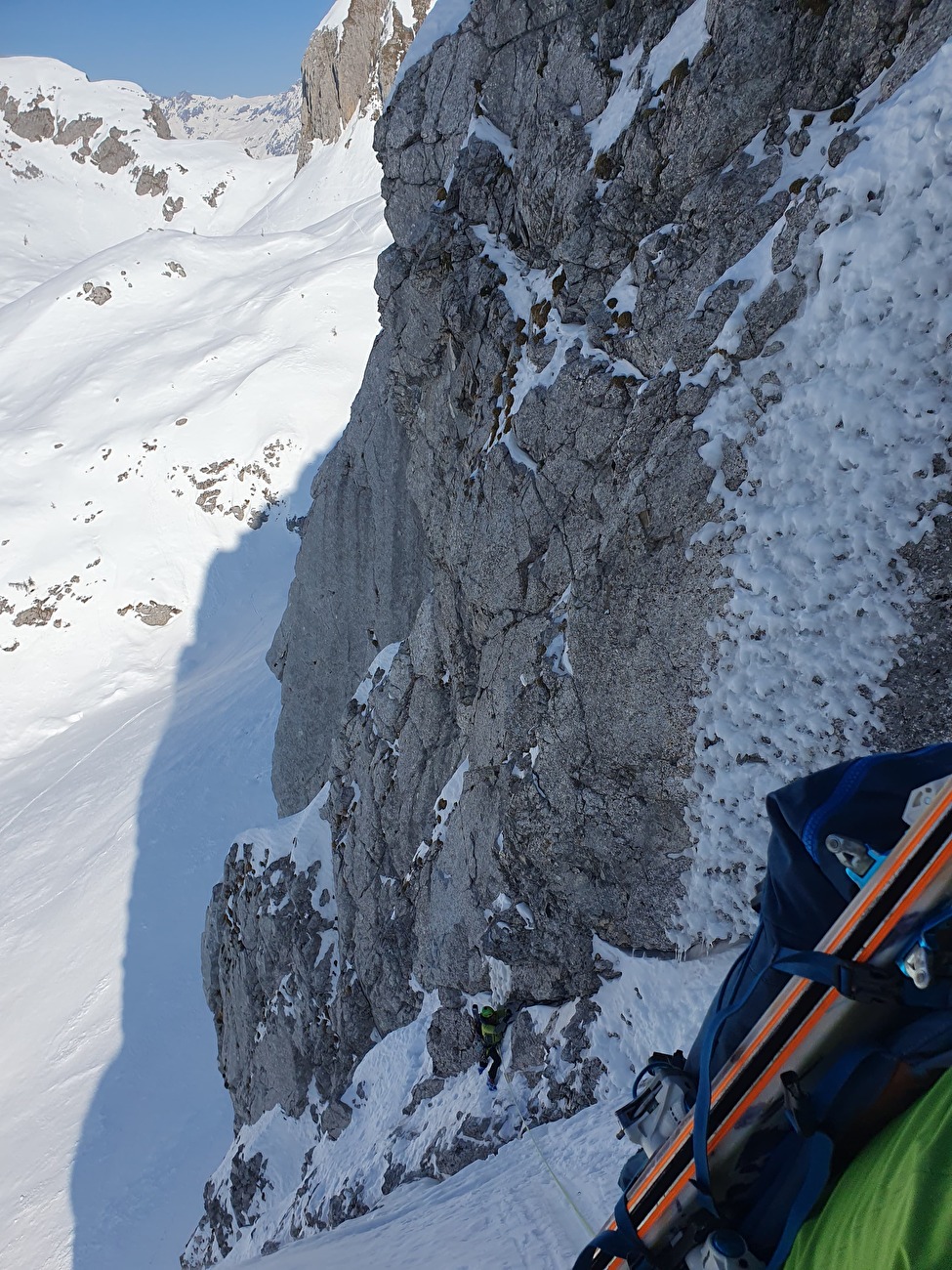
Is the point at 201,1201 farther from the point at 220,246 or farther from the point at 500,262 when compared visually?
the point at 220,246

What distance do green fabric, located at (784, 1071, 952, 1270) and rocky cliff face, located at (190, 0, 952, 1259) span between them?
4.37 metres

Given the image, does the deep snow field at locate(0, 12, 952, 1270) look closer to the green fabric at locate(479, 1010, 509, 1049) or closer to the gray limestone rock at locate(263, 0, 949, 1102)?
the gray limestone rock at locate(263, 0, 949, 1102)

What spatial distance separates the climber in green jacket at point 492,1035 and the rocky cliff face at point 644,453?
51cm

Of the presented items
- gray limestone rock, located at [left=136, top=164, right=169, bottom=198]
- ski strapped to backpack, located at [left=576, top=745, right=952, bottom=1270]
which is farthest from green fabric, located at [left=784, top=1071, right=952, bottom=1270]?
gray limestone rock, located at [left=136, top=164, right=169, bottom=198]

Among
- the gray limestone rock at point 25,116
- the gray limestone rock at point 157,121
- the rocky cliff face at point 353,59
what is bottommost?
the rocky cliff face at point 353,59

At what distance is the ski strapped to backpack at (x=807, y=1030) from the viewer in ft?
7.71

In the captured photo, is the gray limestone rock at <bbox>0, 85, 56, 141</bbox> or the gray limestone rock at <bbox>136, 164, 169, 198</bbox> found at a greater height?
the gray limestone rock at <bbox>0, 85, 56, 141</bbox>

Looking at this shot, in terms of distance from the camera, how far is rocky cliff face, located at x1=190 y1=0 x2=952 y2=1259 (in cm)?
586

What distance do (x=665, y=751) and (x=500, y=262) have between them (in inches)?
248

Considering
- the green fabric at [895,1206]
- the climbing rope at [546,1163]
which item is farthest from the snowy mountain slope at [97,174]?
the green fabric at [895,1206]

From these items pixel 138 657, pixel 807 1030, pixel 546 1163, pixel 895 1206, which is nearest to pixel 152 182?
pixel 138 657

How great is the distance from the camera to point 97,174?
3548 inches

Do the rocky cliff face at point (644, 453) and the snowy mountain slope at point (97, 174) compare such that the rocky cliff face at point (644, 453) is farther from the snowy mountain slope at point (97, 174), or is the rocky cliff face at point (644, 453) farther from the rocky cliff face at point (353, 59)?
the snowy mountain slope at point (97, 174)

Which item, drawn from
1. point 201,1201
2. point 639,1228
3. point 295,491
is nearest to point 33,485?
point 295,491
